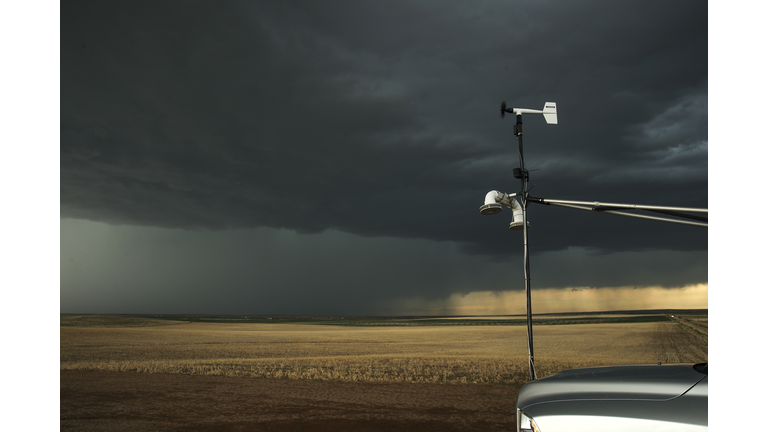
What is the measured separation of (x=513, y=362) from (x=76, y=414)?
1828cm

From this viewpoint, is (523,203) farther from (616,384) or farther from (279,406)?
(279,406)

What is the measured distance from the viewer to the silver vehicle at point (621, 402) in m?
2.44

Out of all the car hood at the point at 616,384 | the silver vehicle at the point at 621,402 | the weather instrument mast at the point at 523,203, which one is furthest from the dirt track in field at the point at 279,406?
the silver vehicle at the point at 621,402

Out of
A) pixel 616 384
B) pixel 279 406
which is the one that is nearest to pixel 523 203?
pixel 616 384

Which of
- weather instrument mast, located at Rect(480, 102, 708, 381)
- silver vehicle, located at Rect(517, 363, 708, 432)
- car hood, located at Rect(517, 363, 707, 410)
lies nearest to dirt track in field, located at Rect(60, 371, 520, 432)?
weather instrument mast, located at Rect(480, 102, 708, 381)

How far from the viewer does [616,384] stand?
2904 mm

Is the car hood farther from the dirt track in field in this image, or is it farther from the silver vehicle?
the dirt track in field

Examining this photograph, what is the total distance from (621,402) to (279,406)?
10244 mm

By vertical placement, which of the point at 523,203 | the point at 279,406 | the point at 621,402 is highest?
the point at 523,203

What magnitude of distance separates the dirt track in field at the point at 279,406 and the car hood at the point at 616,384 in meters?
6.48

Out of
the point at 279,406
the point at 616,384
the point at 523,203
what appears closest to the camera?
the point at 616,384

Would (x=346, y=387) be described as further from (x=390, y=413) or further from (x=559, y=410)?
(x=559, y=410)

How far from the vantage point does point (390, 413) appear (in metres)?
10.5

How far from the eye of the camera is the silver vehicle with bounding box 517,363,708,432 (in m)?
2.44
